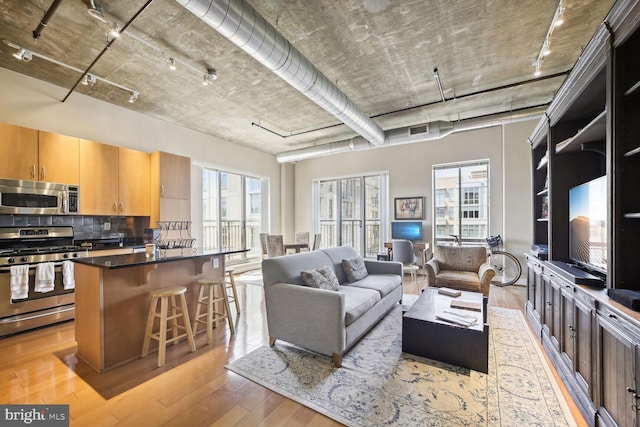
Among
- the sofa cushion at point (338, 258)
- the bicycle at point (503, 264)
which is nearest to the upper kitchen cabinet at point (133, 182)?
the sofa cushion at point (338, 258)

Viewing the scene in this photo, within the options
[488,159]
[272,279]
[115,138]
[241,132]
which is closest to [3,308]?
[115,138]

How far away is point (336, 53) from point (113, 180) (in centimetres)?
384

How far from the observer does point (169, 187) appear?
4.74 m

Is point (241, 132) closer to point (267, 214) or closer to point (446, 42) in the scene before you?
point (267, 214)

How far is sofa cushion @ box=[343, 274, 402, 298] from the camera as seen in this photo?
334 cm

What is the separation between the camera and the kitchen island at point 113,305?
2355mm

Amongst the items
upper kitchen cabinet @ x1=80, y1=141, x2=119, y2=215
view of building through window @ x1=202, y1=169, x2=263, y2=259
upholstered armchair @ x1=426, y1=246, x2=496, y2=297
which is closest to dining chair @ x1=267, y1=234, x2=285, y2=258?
view of building through window @ x1=202, y1=169, x2=263, y2=259

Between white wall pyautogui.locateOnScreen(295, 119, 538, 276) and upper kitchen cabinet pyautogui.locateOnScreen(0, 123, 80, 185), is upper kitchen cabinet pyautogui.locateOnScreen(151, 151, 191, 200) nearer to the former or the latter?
upper kitchen cabinet pyautogui.locateOnScreen(0, 123, 80, 185)

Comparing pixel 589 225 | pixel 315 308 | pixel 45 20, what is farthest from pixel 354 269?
pixel 45 20

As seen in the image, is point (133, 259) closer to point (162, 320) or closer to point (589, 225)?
point (162, 320)

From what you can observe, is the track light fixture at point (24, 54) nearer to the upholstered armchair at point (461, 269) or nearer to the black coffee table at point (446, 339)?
the black coffee table at point (446, 339)

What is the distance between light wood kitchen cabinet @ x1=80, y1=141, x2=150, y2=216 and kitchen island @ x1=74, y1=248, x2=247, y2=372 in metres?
1.76

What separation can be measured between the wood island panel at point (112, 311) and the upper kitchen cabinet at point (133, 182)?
1988mm

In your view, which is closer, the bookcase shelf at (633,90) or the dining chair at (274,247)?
the bookcase shelf at (633,90)
